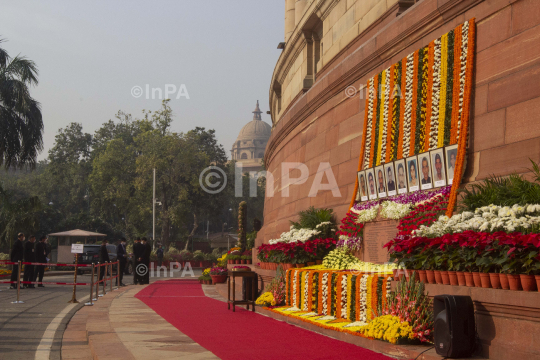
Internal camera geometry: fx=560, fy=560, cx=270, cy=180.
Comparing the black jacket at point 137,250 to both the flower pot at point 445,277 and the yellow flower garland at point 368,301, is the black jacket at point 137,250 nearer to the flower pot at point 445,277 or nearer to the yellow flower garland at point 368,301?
the yellow flower garland at point 368,301

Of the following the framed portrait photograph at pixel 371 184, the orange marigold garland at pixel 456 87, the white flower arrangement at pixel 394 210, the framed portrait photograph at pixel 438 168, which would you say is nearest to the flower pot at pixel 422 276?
the framed portrait photograph at pixel 438 168

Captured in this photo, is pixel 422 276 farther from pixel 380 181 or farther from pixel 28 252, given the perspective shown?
pixel 28 252

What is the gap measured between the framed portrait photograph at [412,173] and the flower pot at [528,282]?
4.39 metres

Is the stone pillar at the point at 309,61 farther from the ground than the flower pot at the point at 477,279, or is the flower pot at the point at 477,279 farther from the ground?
the stone pillar at the point at 309,61

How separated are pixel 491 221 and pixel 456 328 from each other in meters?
1.34

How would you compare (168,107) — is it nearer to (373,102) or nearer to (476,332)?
(373,102)

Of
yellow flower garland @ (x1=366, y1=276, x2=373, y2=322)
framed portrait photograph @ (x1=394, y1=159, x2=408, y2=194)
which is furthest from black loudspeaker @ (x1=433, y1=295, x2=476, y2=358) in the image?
framed portrait photograph @ (x1=394, y1=159, x2=408, y2=194)

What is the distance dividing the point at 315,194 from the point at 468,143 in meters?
6.07

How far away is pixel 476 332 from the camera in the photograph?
575 cm

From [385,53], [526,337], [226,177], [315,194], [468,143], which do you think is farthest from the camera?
[226,177]

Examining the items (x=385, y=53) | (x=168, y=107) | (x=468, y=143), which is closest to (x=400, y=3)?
(x=385, y=53)

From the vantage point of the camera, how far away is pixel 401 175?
10180 millimetres

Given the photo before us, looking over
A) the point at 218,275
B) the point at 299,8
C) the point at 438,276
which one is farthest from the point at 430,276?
the point at 299,8

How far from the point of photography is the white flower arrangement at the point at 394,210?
9.43 meters
